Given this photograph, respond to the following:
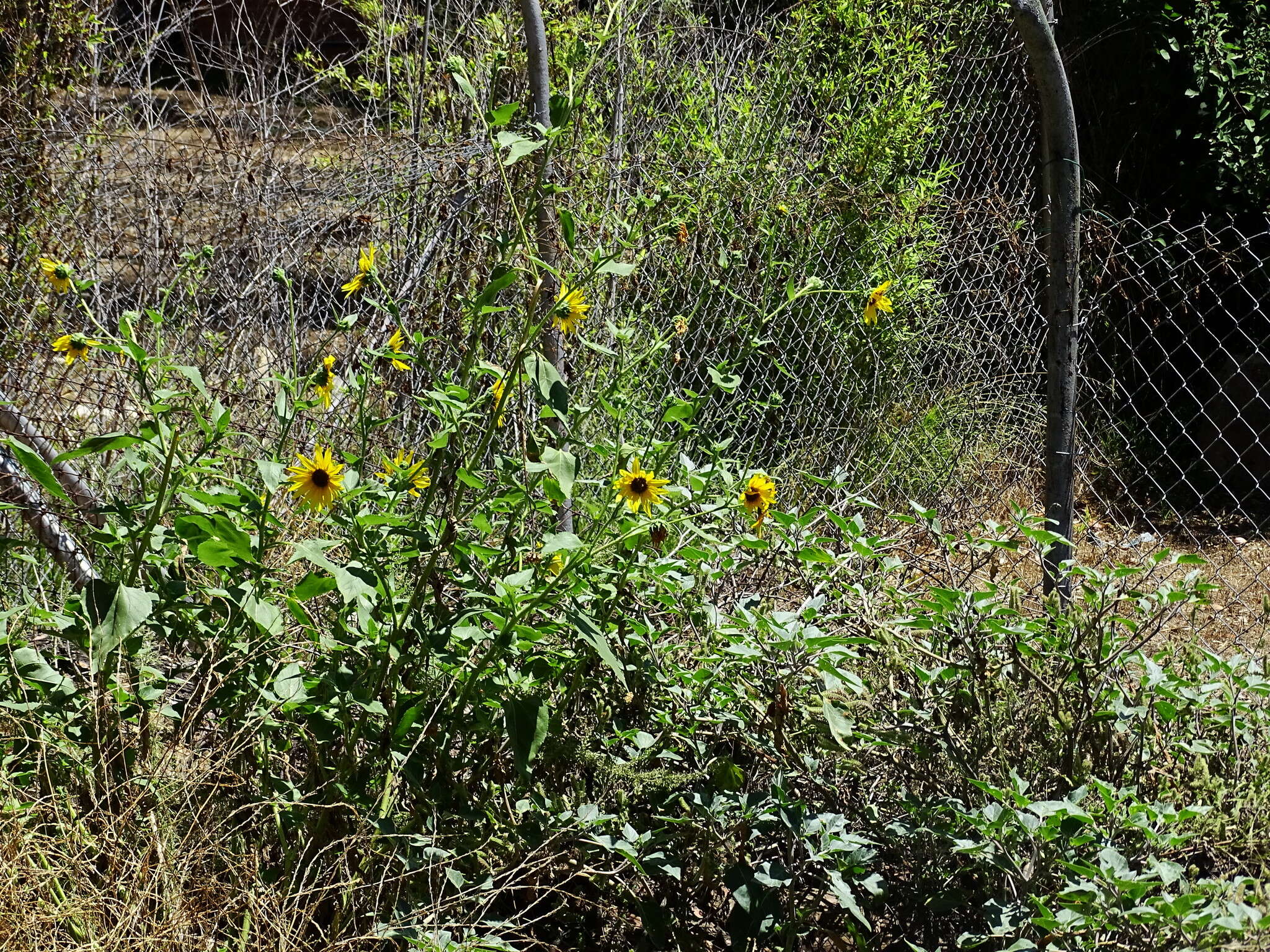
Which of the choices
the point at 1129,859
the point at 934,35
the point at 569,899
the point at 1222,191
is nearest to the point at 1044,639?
the point at 1129,859

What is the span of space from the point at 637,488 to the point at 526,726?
0.39 m

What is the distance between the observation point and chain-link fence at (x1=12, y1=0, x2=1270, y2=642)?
144 inches

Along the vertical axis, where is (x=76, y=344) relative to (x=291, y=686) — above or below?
above

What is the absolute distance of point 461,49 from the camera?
4578mm

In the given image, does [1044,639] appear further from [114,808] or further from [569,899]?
[114,808]

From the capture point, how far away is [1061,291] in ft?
9.52

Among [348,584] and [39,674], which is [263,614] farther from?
[39,674]

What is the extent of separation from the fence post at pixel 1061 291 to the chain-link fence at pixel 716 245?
567mm

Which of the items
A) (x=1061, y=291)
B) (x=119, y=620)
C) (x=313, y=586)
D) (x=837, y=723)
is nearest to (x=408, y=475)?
(x=313, y=586)

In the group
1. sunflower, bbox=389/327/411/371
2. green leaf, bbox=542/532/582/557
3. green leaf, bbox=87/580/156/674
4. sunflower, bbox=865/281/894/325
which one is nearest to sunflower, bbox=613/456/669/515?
green leaf, bbox=542/532/582/557

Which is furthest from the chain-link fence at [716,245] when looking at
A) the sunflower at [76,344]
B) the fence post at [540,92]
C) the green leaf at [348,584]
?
the green leaf at [348,584]

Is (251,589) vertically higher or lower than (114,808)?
higher

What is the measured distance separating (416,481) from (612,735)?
0.55 meters

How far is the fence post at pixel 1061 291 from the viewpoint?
9.20 feet
